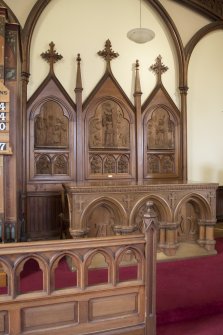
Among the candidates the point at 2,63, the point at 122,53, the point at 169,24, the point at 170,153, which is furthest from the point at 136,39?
the point at 2,63

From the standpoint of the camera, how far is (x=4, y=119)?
3018mm

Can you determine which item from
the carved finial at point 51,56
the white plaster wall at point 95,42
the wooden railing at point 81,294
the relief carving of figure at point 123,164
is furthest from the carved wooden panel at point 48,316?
the carved finial at point 51,56

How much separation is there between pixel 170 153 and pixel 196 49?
2.21 metres

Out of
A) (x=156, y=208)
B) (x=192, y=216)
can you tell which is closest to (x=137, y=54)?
(x=156, y=208)

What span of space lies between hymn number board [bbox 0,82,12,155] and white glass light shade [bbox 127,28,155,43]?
8.31 feet

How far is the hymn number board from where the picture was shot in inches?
118

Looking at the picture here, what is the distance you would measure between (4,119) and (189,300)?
2640 millimetres

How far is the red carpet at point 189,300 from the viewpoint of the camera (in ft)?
8.21

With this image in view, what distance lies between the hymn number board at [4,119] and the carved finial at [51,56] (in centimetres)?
201

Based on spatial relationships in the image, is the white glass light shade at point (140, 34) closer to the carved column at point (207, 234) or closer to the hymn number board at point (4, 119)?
the hymn number board at point (4, 119)

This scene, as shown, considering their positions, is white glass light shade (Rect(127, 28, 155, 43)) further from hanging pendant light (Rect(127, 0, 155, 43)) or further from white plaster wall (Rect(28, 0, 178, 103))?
white plaster wall (Rect(28, 0, 178, 103))

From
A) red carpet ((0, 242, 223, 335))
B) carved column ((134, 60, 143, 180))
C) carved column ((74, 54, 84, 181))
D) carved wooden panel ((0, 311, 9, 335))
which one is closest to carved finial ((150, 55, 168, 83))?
carved column ((134, 60, 143, 180))

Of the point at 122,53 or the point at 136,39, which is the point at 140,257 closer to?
the point at 136,39

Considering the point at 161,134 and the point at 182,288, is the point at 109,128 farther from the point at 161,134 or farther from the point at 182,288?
the point at 182,288
